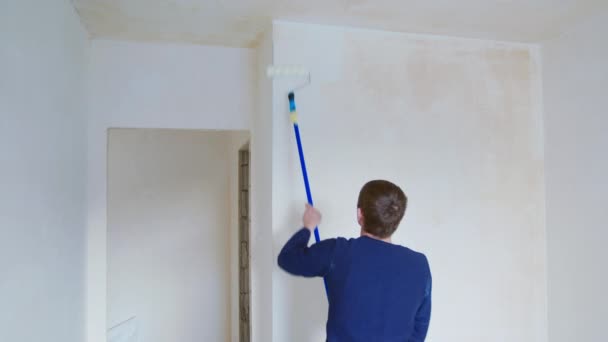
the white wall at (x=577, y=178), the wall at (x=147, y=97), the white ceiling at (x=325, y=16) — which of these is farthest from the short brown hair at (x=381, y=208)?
the white wall at (x=577, y=178)

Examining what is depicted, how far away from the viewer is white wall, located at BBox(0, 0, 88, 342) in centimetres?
127

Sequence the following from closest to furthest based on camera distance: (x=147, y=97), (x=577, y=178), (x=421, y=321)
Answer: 1. (x=421, y=321)
2. (x=577, y=178)
3. (x=147, y=97)

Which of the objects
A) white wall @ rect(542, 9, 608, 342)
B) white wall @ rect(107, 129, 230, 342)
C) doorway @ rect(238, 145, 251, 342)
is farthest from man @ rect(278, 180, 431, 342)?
white wall @ rect(107, 129, 230, 342)

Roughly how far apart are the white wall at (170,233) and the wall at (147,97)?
1.16 metres

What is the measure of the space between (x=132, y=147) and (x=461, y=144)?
8.03 ft

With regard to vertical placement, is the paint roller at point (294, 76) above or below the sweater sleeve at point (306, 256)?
above

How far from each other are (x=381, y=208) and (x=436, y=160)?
102 centimetres

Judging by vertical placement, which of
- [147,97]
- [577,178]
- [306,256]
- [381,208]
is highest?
[147,97]

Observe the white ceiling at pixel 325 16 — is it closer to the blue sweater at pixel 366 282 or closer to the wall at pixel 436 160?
the wall at pixel 436 160

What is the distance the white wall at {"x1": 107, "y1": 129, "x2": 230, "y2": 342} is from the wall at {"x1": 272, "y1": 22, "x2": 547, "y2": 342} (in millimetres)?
1800

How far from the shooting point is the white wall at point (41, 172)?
1.27m

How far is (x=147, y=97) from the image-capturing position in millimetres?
2525

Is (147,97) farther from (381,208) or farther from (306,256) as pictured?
(381,208)

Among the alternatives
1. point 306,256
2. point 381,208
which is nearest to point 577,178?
point 381,208
